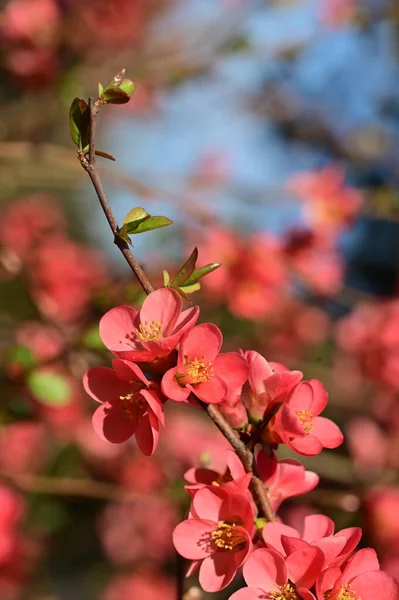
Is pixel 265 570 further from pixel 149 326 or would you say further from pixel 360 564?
pixel 149 326

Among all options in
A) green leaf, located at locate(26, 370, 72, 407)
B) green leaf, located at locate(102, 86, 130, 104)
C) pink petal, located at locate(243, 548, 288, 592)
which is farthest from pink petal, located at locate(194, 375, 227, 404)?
green leaf, located at locate(26, 370, 72, 407)

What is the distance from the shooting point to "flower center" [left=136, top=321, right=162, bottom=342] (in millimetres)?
478

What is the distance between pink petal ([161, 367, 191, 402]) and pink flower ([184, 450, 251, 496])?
2.2 inches

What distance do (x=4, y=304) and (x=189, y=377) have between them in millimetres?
2458

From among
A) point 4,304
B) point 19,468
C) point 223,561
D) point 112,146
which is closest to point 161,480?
point 19,468

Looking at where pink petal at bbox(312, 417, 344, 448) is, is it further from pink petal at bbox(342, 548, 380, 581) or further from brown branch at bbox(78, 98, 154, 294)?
brown branch at bbox(78, 98, 154, 294)

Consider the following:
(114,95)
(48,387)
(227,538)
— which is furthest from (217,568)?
(48,387)

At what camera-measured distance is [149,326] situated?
1.57 ft

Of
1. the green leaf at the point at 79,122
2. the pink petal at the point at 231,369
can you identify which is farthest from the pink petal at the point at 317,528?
the green leaf at the point at 79,122

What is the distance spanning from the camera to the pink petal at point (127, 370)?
434 mm

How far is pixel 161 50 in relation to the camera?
6.14 feet

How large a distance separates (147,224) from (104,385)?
13 centimetres

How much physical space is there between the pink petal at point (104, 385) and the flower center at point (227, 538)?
0.13 meters

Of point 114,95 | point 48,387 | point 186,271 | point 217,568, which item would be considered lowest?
point 48,387
